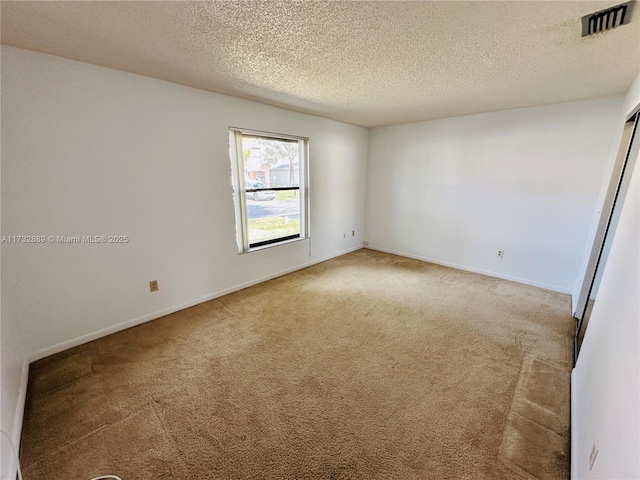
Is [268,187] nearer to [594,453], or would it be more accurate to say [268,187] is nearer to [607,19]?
[607,19]

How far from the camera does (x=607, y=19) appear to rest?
4.77 feet

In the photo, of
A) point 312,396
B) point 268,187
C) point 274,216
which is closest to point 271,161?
point 268,187

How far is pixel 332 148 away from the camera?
14.2 feet

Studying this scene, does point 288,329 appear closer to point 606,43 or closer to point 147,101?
point 147,101

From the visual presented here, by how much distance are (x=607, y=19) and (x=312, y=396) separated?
279 centimetres

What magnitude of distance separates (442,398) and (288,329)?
1394 millimetres

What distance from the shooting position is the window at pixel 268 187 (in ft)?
10.5

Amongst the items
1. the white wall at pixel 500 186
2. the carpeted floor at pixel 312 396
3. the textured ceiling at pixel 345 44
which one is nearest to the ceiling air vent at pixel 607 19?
the textured ceiling at pixel 345 44

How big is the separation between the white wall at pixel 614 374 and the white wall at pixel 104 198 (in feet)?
8.69

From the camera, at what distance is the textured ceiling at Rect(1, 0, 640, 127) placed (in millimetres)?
1391

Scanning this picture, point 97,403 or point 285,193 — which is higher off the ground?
point 285,193

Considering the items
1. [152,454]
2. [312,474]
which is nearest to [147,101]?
[152,454]

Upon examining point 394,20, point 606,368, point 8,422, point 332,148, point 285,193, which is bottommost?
point 8,422

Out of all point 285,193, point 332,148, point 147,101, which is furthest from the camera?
point 332,148
